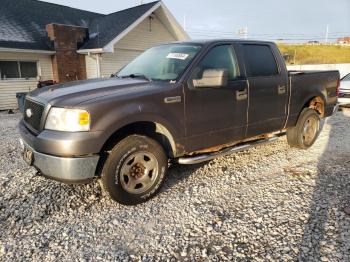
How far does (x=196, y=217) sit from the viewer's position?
3248 mm

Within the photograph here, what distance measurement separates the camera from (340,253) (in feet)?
8.41

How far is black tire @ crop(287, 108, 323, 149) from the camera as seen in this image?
17.6 ft

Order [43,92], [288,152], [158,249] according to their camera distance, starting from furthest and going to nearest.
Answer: [288,152] → [43,92] → [158,249]

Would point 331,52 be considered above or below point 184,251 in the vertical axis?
above

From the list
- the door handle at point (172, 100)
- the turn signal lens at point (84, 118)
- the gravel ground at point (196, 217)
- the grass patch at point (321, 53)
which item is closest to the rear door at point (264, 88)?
the gravel ground at point (196, 217)

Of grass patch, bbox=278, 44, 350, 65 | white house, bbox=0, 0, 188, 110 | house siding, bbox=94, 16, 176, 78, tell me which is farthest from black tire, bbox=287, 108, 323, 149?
grass patch, bbox=278, 44, 350, 65

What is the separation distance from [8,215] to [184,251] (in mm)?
2061

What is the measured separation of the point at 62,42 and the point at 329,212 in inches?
564

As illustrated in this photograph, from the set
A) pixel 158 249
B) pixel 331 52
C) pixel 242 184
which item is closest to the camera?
pixel 158 249

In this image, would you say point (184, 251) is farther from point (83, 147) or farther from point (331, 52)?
point (331, 52)

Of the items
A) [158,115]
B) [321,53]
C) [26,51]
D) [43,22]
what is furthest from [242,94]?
[321,53]

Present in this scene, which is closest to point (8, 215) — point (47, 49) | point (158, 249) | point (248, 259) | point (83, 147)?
point (83, 147)

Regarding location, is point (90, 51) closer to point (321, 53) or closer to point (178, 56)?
point (178, 56)

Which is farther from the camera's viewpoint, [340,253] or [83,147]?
[83,147]
